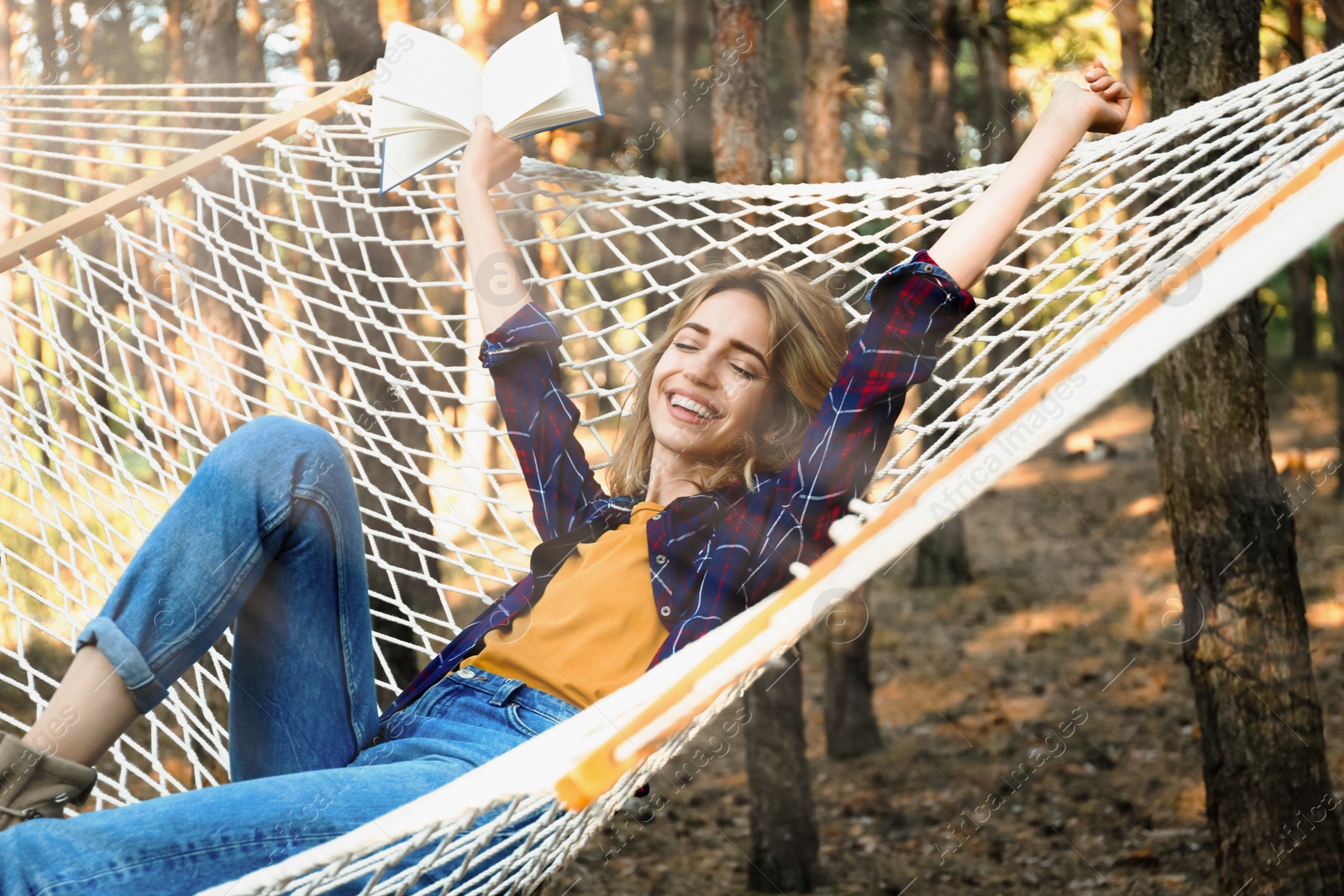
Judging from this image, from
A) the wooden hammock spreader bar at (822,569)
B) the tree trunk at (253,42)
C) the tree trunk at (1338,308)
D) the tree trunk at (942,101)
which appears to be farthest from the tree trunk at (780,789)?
the tree trunk at (253,42)

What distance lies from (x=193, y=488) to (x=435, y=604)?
3.20 metres

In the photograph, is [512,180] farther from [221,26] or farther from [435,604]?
[435,604]

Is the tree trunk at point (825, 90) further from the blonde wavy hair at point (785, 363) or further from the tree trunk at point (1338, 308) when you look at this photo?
the tree trunk at point (1338, 308)

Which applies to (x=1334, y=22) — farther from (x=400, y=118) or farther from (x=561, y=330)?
(x=400, y=118)

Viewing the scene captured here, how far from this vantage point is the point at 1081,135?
125 cm

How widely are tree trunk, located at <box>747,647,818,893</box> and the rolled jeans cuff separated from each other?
174 cm

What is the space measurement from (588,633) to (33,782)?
48 cm

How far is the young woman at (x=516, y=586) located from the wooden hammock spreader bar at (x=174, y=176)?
619 millimetres

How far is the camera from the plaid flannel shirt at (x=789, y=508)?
3.62ft

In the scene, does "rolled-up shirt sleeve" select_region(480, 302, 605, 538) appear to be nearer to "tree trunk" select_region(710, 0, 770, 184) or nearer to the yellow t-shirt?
the yellow t-shirt

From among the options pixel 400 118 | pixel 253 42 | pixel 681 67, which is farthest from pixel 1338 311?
pixel 253 42

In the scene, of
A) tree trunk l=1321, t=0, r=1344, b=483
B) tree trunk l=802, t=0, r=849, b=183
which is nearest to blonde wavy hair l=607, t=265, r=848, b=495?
tree trunk l=802, t=0, r=849, b=183

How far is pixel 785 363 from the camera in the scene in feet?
4.18

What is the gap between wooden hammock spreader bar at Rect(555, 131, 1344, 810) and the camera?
2.10 feet
